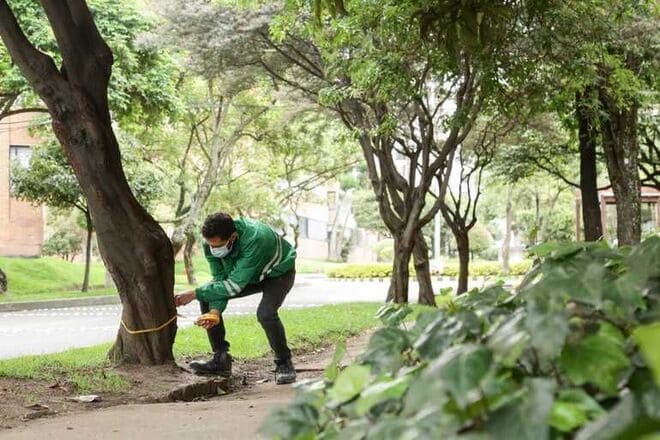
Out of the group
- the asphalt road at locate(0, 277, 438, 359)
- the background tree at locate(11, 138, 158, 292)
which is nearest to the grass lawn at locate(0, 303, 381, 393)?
the asphalt road at locate(0, 277, 438, 359)

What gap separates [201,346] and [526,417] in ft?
29.8

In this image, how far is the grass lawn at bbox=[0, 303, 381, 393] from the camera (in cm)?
705

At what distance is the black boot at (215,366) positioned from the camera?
7688mm

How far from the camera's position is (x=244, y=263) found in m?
7.11

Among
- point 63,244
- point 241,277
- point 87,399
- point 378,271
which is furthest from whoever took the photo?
point 378,271

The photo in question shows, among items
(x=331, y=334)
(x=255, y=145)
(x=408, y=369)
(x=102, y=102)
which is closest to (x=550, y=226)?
(x=255, y=145)

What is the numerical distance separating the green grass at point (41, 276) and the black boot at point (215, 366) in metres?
20.5

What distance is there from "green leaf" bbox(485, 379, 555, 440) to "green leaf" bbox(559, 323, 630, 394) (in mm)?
131

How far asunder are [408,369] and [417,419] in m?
0.51

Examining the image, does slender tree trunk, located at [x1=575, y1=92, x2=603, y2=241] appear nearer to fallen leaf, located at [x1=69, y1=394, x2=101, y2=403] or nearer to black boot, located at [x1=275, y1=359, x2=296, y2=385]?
black boot, located at [x1=275, y1=359, x2=296, y2=385]

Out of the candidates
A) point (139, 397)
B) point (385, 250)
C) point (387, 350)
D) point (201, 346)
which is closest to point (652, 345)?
point (387, 350)

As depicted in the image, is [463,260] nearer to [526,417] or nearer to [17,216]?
[526,417]

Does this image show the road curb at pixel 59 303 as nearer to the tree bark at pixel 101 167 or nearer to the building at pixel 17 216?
the tree bark at pixel 101 167

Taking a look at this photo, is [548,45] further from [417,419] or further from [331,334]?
[417,419]
